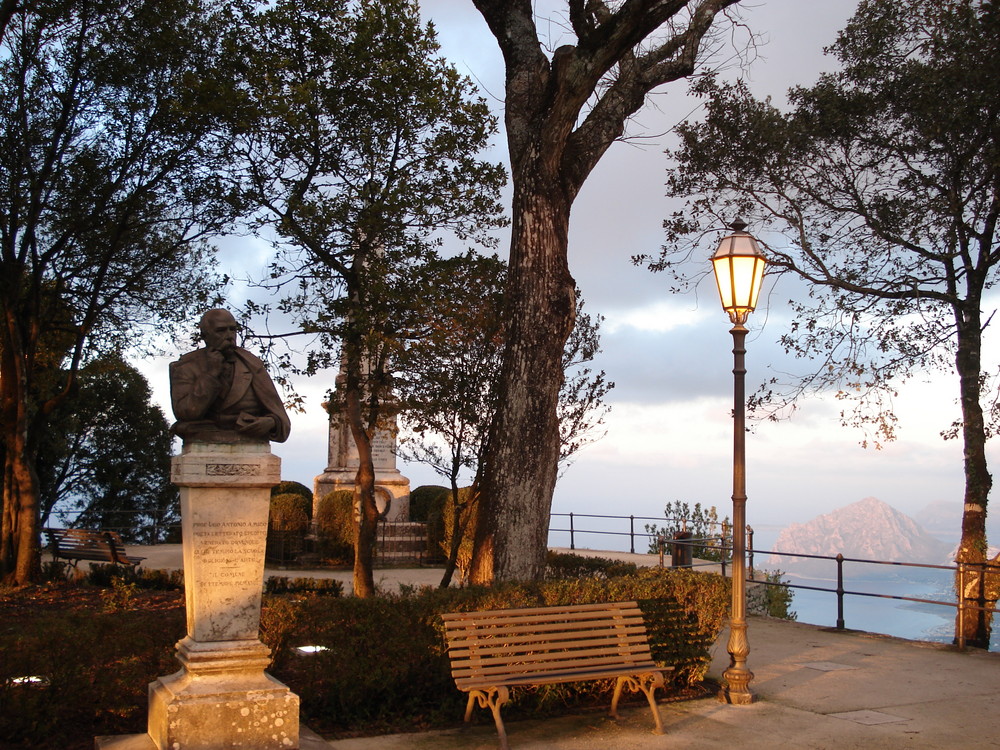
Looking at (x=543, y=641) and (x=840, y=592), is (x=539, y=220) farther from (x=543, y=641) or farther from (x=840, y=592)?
(x=840, y=592)

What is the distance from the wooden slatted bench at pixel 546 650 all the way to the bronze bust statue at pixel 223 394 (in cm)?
203

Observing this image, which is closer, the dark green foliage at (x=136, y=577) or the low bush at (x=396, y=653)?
the low bush at (x=396, y=653)

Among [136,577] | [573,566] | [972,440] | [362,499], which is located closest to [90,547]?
[136,577]

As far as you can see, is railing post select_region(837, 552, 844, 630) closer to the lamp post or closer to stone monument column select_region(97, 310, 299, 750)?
the lamp post

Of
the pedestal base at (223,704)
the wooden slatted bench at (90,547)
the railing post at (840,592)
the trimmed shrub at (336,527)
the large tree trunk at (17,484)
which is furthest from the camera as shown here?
the trimmed shrub at (336,527)

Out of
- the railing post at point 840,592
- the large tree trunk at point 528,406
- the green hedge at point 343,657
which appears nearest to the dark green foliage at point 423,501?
the railing post at point 840,592

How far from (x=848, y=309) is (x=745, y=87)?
4.15 metres

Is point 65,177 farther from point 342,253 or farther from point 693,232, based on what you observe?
point 693,232

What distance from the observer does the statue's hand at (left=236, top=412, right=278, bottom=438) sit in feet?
21.9

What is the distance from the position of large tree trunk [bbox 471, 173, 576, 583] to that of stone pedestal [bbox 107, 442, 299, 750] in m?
4.58

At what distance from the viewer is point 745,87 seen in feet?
54.7

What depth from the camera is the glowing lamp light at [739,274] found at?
31.1 feet

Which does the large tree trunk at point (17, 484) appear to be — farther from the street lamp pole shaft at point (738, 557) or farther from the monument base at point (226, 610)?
the street lamp pole shaft at point (738, 557)

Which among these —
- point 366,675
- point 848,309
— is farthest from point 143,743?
point 848,309
